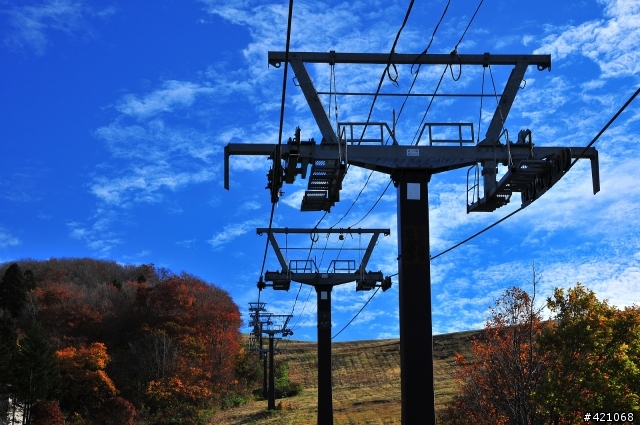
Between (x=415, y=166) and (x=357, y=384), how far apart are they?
65.9 meters

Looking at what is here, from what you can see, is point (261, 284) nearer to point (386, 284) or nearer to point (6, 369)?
point (386, 284)

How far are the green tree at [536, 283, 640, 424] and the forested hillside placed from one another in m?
35.8

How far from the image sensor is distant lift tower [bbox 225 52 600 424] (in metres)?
16.0

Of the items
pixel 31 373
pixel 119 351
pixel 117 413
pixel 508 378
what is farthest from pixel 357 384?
pixel 508 378

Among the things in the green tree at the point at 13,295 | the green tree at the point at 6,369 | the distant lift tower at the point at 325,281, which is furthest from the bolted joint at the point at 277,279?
the green tree at the point at 13,295

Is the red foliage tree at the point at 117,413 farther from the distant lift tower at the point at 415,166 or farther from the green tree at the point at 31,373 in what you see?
the distant lift tower at the point at 415,166

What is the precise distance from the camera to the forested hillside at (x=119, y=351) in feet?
174

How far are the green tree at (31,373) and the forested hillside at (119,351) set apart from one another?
2.6 inches

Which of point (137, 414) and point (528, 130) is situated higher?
point (528, 130)

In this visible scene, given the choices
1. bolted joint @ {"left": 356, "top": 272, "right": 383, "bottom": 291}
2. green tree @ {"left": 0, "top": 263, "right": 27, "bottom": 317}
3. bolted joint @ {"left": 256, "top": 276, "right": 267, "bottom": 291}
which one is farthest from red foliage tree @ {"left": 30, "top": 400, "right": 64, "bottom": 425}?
bolted joint @ {"left": 356, "top": 272, "right": 383, "bottom": 291}

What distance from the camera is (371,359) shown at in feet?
323

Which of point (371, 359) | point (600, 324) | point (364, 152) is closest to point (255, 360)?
point (371, 359)

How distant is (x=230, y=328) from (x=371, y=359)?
30.4m

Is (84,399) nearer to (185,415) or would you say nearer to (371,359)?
(185,415)
